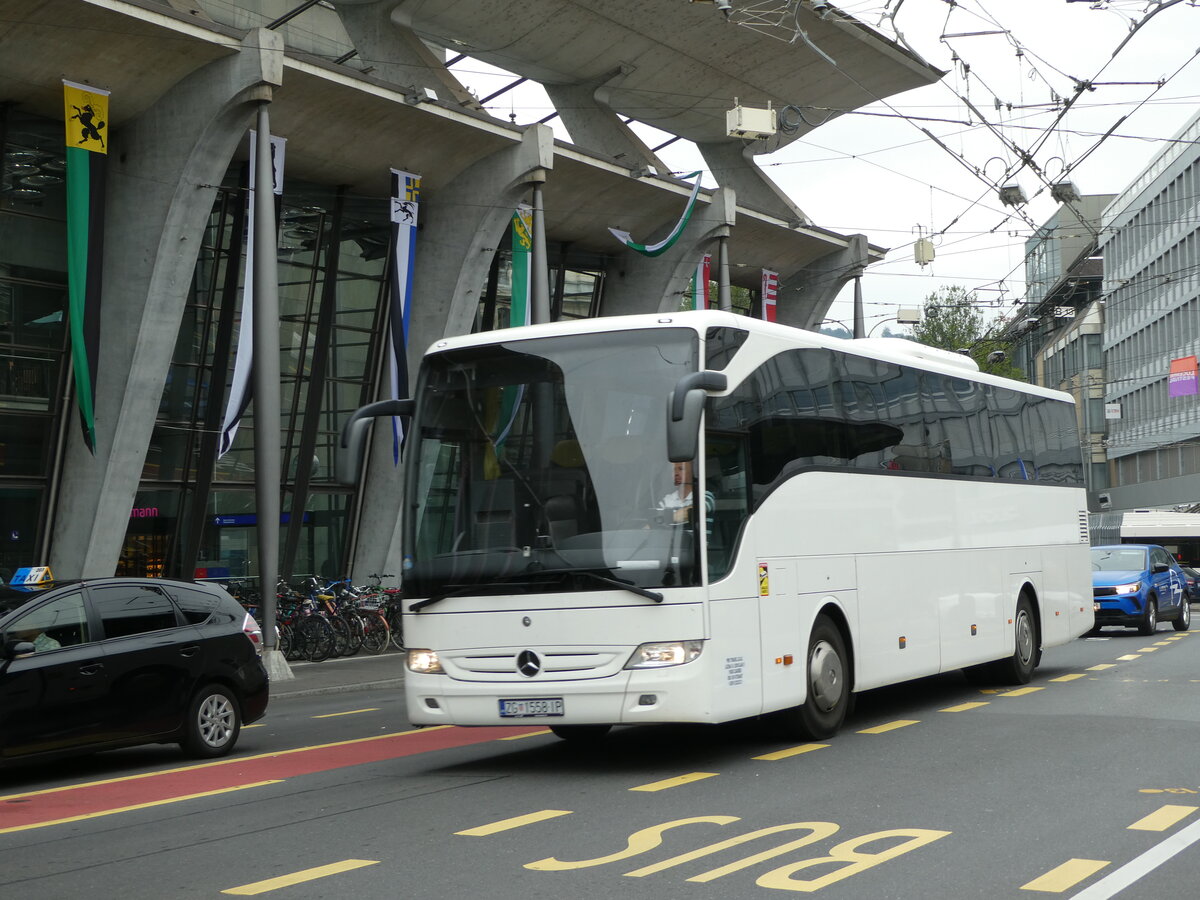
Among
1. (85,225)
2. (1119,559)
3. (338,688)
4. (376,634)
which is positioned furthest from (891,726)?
(1119,559)

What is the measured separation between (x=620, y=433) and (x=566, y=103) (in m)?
26.1

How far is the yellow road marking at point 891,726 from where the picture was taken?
40.6 ft

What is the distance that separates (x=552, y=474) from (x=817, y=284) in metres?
34.5

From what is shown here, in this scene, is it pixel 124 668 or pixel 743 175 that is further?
pixel 743 175

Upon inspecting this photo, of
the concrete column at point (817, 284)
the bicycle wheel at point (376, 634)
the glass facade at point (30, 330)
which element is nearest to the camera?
the glass facade at point (30, 330)

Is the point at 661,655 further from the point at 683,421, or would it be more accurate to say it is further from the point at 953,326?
the point at 953,326

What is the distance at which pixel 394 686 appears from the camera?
66.3 feet

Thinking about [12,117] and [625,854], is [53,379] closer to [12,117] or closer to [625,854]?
[12,117]

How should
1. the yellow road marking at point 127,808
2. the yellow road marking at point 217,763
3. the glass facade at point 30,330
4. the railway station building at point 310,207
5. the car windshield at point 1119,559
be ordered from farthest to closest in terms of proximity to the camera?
the car windshield at point 1119,559
the glass facade at point 30,330
the railway station building at point 310,207
the yellow road marking at point 217,763
the yellow road marking at point 127,808

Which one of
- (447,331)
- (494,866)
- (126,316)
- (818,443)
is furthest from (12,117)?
(494,866)

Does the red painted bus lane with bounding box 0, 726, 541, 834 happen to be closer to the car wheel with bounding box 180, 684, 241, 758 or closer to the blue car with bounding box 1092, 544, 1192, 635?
the car wheel with bounding box 180, 684, 241, 758

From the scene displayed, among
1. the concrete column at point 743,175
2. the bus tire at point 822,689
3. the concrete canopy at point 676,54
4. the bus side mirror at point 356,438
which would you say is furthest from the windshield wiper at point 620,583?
the concrete column at point 743,175

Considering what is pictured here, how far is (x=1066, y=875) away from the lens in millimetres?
6543

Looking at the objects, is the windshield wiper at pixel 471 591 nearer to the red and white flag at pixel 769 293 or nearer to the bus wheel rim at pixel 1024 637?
the bus wheel rim at pixel 1024 637
